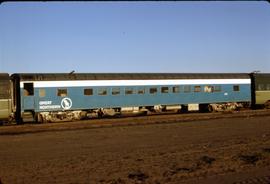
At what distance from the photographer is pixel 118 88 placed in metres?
31.7

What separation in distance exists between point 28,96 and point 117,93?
21.8ft

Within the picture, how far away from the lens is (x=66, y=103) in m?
29.8

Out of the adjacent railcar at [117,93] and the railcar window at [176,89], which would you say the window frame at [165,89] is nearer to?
the adjacent railcar at [117,93]

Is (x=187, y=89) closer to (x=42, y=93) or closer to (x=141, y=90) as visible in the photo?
(x=141, y=90)

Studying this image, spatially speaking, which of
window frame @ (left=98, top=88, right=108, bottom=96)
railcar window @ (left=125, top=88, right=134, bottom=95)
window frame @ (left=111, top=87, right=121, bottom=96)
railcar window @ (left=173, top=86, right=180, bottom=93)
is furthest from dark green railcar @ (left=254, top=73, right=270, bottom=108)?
window frame @ (left=98, top=88, right=108, bottom=96)

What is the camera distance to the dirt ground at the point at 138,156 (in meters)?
10.6

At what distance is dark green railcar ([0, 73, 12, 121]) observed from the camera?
26.5 meters

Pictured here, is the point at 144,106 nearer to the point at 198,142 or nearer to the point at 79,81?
the point at 79,81

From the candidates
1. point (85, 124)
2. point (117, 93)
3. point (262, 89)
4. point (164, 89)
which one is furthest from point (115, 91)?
point (262, 89)

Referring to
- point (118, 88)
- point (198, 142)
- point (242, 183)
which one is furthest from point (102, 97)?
point (242, 183)

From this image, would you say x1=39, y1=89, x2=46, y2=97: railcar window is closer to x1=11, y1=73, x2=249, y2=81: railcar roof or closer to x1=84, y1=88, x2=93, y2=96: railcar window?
x1=11, y1=73, x2=249, y2=81: railcar roof

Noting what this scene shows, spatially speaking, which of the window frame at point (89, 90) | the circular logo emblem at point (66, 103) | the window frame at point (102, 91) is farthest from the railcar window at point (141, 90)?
the circular logo emblem at point (66, 103)

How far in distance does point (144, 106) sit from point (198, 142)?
15187 millimetres

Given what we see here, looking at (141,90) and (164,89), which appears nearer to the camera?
(141,90)
